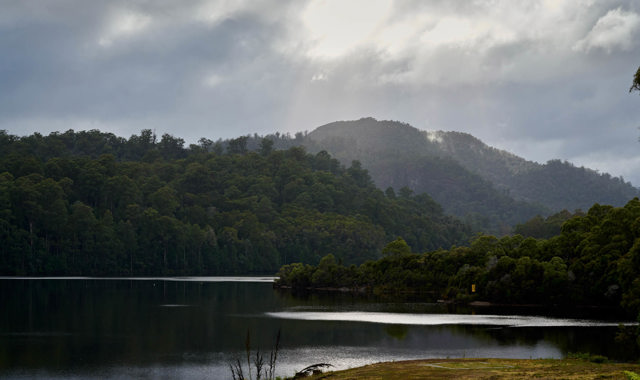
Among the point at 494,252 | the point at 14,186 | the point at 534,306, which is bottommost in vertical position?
the point at 534,306

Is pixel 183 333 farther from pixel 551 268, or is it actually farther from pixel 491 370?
Answer: pixel 551 268

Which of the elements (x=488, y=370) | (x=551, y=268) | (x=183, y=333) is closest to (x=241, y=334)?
(x=183, y=333)

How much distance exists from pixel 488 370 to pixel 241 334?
29.8 metres

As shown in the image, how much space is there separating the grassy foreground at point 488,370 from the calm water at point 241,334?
22.7ft

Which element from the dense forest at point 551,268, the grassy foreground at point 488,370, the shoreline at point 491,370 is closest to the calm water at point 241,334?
the shoreline at point 491,370

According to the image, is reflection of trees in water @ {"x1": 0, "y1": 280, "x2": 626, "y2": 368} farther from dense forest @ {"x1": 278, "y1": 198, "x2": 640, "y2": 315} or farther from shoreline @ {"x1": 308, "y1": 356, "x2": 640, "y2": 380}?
dense forest @ {"x1": 278, "y1": 198, "x2": 640, "y2": 315}

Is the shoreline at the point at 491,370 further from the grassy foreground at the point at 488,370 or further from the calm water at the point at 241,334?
the calm water at the point at 241,334

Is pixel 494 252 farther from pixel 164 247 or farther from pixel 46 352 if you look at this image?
pixel 164 247

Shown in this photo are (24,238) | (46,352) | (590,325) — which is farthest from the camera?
(24,238)

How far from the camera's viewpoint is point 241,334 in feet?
189

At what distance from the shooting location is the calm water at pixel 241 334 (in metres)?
42.8

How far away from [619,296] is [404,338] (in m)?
39.3

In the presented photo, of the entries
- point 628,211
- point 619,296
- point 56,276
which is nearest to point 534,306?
point 619,296

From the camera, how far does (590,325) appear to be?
61688mm
